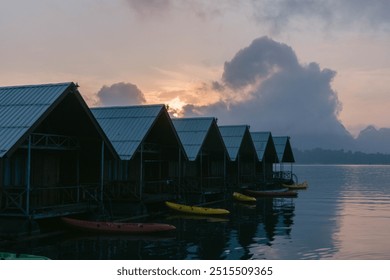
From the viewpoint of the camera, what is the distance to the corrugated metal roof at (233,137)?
53625mm

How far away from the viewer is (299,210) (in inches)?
1674

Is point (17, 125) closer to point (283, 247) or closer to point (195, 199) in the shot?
point (283, 247)

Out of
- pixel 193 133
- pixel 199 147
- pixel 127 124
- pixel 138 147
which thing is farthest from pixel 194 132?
pixel 138 147

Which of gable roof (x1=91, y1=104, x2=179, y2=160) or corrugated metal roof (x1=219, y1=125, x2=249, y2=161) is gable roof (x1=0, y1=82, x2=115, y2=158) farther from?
corrugated metal roof (x1=219, y1=125, x2=249, y2=161)

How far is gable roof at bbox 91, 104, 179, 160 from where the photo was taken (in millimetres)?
31906

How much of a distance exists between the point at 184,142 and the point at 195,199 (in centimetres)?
515

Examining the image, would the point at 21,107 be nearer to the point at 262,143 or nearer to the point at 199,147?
the point at 199,147

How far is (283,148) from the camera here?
249ft

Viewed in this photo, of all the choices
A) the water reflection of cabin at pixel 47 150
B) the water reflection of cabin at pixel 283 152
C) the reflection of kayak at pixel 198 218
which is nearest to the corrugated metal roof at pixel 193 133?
the reflection of kayak at pixel 198 218

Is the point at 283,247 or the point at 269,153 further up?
the point at 269,153

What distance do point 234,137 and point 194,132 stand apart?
11555mm
